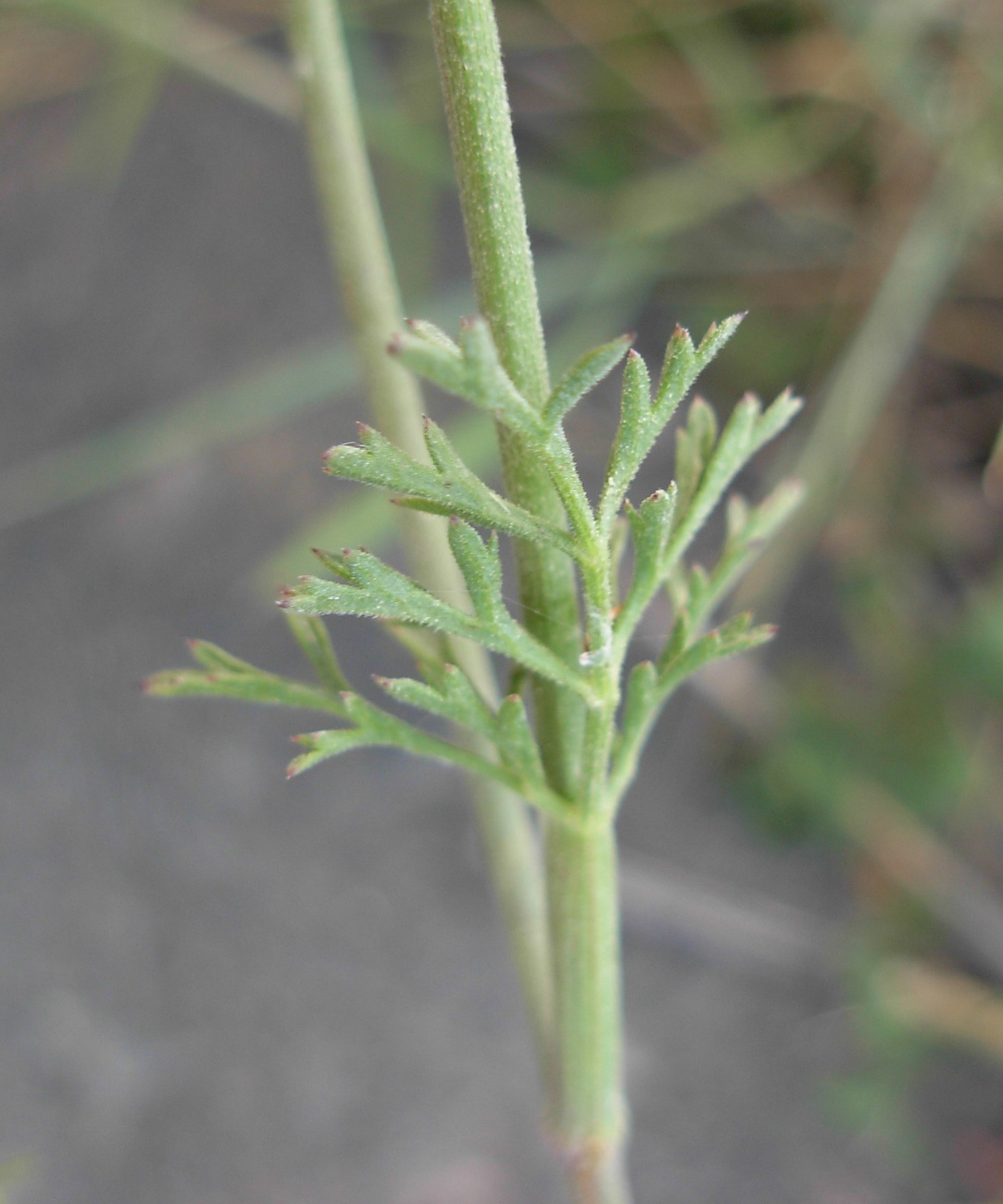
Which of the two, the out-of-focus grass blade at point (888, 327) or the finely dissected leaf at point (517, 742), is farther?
the out-of-focus grass blade at point (888, 327)

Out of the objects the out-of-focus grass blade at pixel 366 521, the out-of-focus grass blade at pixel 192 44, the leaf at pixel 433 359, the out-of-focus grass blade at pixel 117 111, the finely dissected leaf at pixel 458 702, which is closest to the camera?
the leaf at pixel 433 359

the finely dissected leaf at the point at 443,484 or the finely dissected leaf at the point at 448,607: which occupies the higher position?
the finely dissected leaf at the point at 443,484

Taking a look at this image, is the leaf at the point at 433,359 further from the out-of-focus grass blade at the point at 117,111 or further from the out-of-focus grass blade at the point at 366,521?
the out-of-focus grass blade at the point at 117,111

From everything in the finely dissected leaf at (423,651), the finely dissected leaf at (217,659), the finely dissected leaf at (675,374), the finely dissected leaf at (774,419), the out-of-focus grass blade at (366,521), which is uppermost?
the out-of-focus grass blade at (366,521)

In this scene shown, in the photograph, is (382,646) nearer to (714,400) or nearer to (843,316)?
(714,400)

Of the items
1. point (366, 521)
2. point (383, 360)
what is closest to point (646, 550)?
point (383, 360)

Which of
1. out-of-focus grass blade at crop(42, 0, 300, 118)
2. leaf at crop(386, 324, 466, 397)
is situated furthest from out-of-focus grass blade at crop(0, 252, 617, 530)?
leaf at crop(386, 324, 466, 397)

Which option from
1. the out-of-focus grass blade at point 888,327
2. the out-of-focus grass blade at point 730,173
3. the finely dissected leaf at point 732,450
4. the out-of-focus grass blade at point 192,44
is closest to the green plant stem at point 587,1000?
the finely dissected leaf at point 732,450
